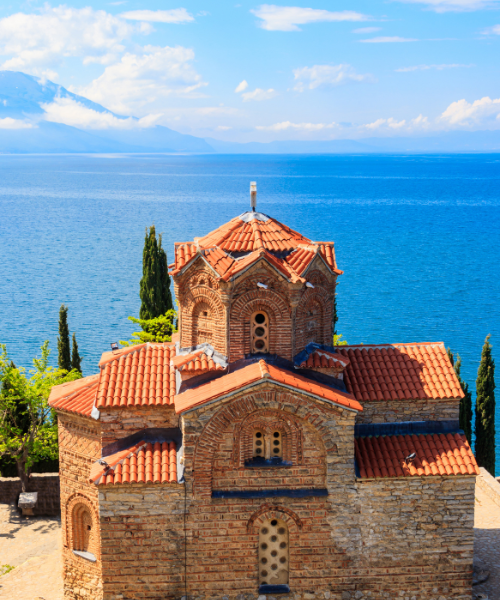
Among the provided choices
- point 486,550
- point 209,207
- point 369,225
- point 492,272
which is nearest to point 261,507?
point 486,550

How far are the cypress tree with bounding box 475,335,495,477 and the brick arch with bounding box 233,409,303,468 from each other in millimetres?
15578

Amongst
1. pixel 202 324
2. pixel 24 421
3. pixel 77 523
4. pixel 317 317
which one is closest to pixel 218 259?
pixel 202 324

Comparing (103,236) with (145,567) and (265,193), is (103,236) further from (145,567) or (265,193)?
(145,567)

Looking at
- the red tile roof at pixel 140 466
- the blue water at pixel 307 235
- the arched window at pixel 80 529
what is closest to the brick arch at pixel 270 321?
the red tile roof at pixel 140 466

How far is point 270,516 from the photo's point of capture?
19.8 metres

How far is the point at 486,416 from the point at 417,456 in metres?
13.2

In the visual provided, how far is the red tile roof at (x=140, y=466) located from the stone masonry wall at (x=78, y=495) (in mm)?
1777

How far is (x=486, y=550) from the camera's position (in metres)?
24.4

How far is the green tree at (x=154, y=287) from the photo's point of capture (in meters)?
41.3

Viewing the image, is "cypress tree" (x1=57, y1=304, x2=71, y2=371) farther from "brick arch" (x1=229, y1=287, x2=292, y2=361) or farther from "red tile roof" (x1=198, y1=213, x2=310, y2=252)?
"brick arch" (x1=229, y1=287, x2=292, y2=361)

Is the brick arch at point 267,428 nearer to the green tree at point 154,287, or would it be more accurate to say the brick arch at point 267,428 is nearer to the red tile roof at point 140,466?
the red tile roof at point 140,466

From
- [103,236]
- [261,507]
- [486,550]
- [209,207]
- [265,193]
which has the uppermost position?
[265,193]

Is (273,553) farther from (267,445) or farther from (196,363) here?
(196,363)

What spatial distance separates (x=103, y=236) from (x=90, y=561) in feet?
295
